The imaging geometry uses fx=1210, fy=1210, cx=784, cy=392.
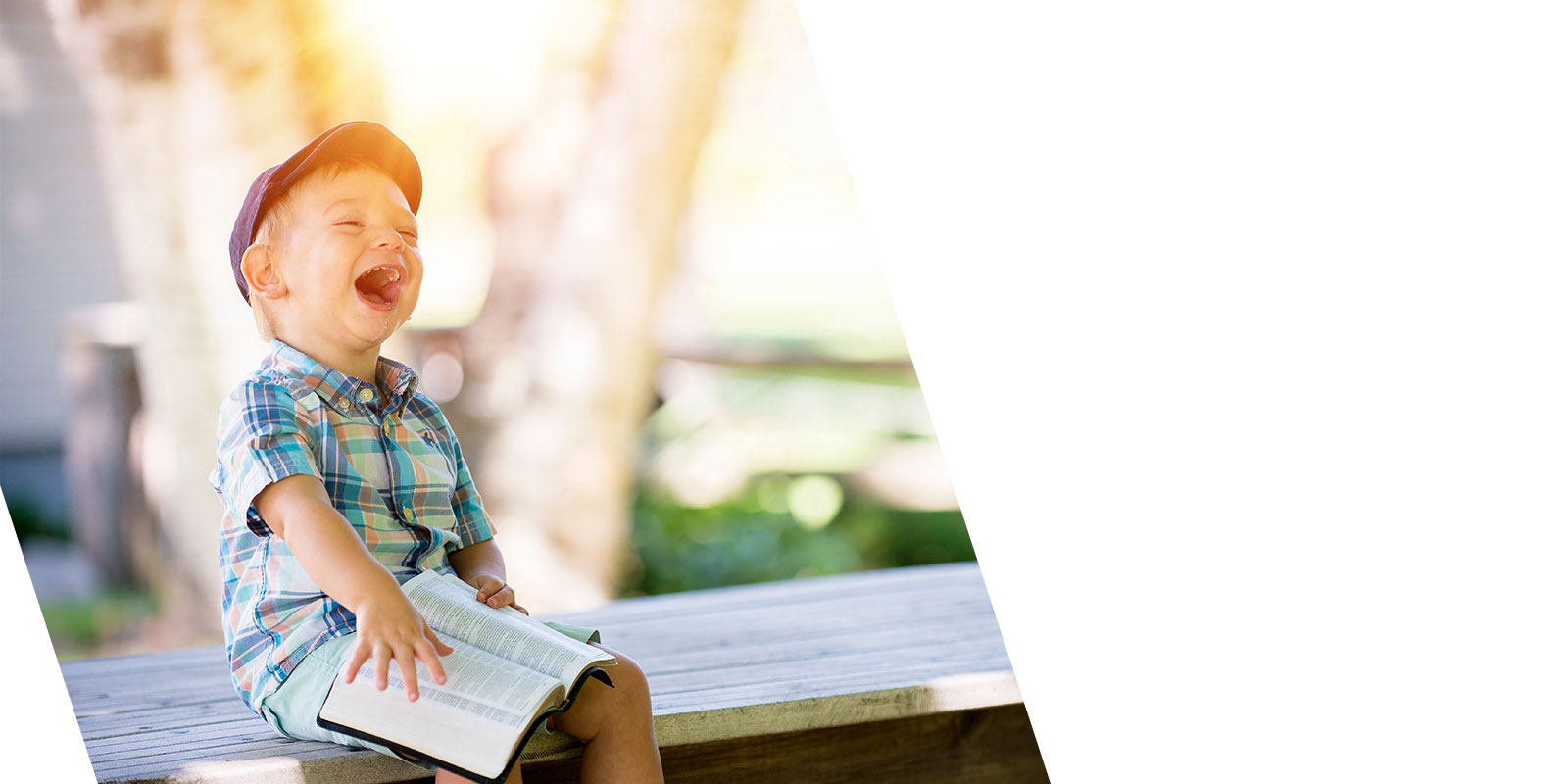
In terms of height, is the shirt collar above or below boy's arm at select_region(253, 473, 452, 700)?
above

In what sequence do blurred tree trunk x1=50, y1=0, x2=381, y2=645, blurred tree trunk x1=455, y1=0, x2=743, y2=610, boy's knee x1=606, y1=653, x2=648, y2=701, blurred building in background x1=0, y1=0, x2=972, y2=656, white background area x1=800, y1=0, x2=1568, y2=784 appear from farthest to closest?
blurred tree trunk x1=455, y1=0, x2=743, y2=610 → blurred building in background x1=0, y1=0, x2=972, y2=656 → blurred tree trunk x1=50, y1=0, x2=381, y2=645 → boy's knee x1=606, y1=653, x2=648, y2=701 → white background area x1=800, y1=0, x2=1568, y2=784

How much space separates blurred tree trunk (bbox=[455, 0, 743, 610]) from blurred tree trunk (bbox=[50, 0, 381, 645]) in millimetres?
675

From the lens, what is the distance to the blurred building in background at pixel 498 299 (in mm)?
3568

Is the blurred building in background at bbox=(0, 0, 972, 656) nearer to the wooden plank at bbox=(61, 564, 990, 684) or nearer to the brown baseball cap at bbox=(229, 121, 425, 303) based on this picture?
the wooden plank at bbox=(61, 564, 990, 684)

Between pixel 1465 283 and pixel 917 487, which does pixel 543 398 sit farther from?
pixel 1465 283

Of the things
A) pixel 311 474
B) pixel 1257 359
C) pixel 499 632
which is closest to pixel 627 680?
pixel 499 632

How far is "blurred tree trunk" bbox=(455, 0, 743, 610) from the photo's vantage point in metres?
3.96

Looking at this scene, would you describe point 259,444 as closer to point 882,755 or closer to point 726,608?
point 882,755

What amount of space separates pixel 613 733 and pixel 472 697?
22 centimetres

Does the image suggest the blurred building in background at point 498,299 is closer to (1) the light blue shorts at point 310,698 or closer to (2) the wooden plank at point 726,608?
(2) the wooden plank at point 726,608

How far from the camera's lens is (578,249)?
402 cm

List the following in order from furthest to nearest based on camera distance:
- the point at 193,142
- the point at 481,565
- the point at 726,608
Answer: the point at 193,142
the point at 726,608
the point at 481,565

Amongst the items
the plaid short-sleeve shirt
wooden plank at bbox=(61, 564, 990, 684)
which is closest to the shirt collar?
the plaid short-sleeve shirt

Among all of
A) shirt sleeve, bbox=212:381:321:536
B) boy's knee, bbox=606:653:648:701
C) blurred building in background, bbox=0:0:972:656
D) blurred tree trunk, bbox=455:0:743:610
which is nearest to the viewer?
shirt sleeve, bbox=212:381:321:536
